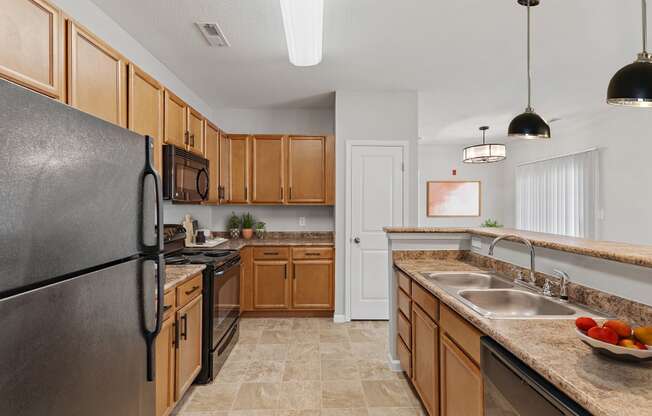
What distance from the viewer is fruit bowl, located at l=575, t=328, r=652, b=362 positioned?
0.95 metres

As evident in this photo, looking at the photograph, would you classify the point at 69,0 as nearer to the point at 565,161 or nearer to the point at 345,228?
the point at 345,228

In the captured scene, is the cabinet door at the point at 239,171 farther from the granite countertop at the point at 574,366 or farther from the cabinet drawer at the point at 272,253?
the granite countertop at the point at 574,366

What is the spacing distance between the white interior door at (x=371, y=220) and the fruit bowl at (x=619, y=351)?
3.11 meters

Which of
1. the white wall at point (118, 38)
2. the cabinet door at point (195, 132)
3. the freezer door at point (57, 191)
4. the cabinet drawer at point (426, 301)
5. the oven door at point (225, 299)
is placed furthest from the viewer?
the cabinet door at point (195, 132)

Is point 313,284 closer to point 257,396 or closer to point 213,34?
point 257,396

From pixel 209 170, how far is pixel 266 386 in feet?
7.54

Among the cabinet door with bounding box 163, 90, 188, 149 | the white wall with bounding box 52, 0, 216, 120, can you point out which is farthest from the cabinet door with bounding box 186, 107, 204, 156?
the white wall with bounding box 52, 0, 216, 120

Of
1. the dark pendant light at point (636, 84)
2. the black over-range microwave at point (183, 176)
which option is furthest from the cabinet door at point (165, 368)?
the dark pendant light at point (636, 84)

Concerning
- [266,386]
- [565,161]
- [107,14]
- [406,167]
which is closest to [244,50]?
[107,14]

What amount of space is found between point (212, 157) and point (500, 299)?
322 cm

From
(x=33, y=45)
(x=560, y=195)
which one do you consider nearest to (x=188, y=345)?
(x=33, y=45)

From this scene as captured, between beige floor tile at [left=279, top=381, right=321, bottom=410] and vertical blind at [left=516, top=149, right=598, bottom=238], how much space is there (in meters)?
4.99

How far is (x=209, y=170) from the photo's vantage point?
3902 millimetres

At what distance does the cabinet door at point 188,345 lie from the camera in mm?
2211
